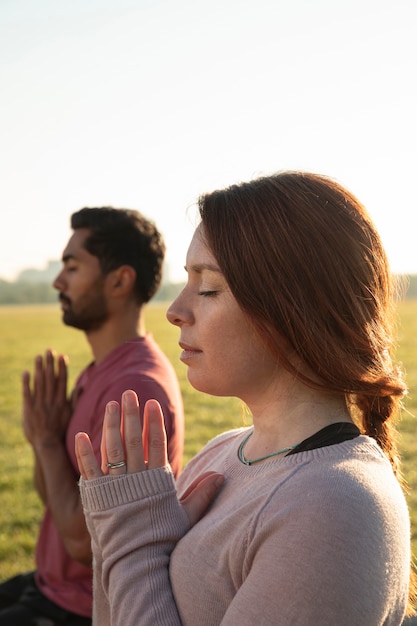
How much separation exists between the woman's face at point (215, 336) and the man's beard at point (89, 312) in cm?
191

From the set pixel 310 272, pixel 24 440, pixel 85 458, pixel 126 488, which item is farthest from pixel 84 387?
pixel 24 440

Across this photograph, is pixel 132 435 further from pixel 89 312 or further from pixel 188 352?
pixel 89 312

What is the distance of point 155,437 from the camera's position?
188 cm

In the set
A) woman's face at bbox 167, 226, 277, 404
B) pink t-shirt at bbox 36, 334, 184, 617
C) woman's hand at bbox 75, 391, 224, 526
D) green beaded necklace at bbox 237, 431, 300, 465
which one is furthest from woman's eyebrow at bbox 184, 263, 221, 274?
pink t-shirt at bbox 36, 334, 184, 617

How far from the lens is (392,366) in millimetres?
2012

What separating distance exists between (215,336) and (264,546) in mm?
603

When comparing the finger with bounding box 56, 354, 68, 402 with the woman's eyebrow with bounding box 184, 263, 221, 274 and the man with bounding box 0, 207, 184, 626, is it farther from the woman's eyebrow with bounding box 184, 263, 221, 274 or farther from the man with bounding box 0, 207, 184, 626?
the woman's eyebrow with bounding box 184, 263, 221, 274

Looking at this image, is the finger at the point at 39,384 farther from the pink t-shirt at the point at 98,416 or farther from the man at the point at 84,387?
the pink t-shirt at the point at 98,416

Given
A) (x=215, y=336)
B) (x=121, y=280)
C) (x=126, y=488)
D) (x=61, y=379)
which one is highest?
(x=215, y=336)

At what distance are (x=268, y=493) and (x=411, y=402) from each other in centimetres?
1252

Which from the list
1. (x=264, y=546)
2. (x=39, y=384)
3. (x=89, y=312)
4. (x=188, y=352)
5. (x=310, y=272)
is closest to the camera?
(x=264, y=546)

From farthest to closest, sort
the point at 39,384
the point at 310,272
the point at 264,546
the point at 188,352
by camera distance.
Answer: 1. the point at 39,384
2. the point at 188,352
3. the point at 310,272
4. the point at 264,546

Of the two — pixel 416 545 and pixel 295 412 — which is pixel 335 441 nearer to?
pixel 295 412

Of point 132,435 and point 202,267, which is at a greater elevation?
point 202,267
